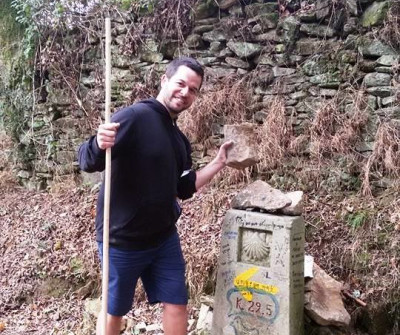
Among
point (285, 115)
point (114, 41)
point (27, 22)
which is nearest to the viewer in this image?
point (285, 115)

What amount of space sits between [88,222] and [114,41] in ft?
7.46

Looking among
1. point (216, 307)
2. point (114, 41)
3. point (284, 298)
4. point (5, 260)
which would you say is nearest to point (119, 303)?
point (216, 307)

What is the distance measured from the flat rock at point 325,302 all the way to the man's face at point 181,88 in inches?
63.5

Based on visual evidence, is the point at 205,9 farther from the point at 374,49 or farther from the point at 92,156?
the point at 92,156

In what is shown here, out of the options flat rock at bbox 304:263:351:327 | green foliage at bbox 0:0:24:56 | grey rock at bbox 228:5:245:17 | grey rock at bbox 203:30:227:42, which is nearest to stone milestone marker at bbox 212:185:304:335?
flat rock at bbox 304:263:351:327

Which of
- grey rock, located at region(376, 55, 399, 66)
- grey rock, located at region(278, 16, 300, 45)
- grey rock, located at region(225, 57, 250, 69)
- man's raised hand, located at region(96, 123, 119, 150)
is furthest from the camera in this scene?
grey rock, located at region(225, 57, 250, 69)

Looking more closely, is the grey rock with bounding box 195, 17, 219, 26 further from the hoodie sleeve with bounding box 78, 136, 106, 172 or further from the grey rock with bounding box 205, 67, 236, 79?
the hoodie sleeve with bounding box 78, 136, 106, 172

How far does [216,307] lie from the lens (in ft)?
9.85

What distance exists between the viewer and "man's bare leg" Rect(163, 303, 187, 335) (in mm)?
2537

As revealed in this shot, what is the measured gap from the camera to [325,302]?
3.08 meters

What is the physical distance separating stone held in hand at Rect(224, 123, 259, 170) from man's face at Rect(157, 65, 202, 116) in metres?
0.56

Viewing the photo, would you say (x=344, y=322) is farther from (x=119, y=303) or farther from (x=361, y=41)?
(x=361, y=41)

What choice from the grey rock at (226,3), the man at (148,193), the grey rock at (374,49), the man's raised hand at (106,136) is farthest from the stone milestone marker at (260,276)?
A: the grey rock at (226,3)

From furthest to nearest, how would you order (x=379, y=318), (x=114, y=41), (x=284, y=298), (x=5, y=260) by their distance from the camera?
1. (x=114, y=41)
2. (x=5, y=260)
3. (x=379, y=318)
4. (x=284, y=298)
